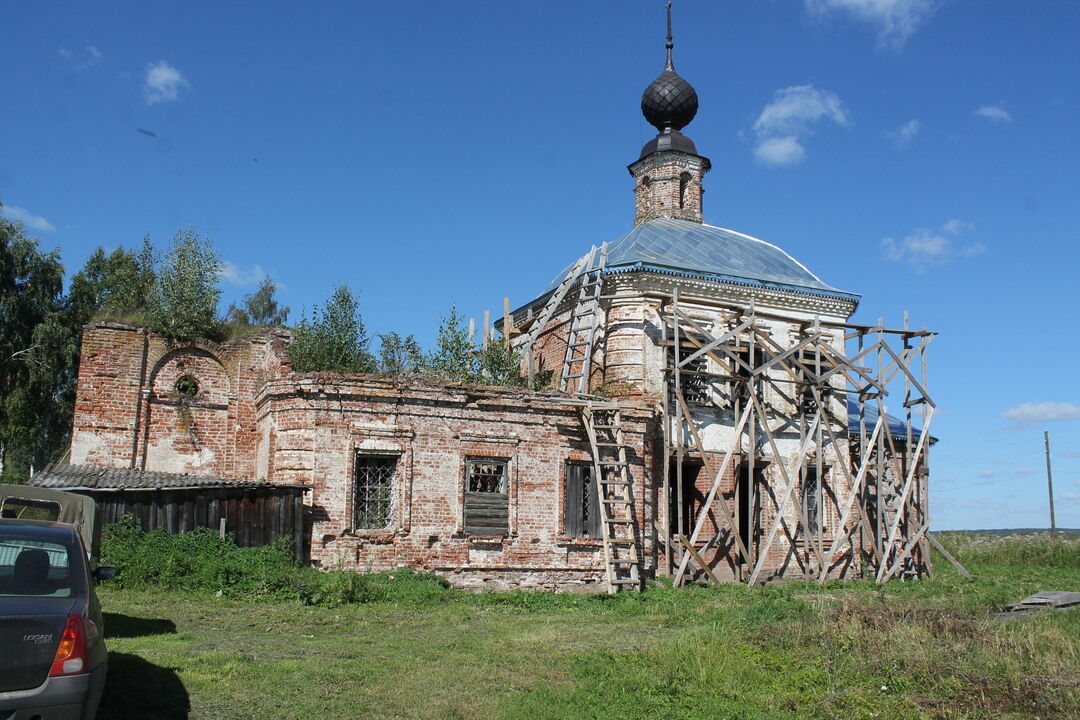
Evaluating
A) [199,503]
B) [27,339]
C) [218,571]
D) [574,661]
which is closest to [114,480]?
[199,503]

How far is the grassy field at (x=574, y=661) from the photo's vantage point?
289 inches

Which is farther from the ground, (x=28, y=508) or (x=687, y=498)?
(x=687, y=498)

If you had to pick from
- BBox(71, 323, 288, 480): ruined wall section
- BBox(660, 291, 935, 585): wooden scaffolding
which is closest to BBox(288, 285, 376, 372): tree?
BBox(71, 323, 288, 480): ruined wall section

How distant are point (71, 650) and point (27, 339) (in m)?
22.8

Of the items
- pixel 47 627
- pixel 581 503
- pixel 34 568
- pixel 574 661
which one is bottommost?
pixel 574 661

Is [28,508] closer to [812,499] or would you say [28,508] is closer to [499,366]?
[499,366]

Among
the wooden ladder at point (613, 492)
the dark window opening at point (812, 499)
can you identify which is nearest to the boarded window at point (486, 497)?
the wooden ladder at point (613, 492)

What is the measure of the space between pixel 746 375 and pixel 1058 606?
790 cm

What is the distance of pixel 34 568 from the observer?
5.56m

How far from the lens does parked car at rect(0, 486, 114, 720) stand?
499 centimetres

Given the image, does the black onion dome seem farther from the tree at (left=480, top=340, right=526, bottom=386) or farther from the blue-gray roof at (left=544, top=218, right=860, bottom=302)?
the tree at (left=480, top=340, right=526, bottom=386)

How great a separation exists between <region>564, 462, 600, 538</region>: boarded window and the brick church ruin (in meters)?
0.04

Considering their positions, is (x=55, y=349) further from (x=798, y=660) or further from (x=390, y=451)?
(x=798, y=660)

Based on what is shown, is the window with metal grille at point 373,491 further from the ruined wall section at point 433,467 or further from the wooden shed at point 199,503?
the wooden shed at point 199,503
